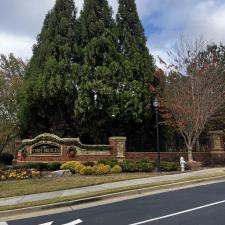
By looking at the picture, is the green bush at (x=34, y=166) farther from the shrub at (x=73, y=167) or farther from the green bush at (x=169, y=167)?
the green bush at (x=169, y=167)

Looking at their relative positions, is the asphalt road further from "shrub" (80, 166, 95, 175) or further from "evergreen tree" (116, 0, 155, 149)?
"evergreen tree" (116, 0, 155, 149)

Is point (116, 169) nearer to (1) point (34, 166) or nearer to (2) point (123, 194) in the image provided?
(1) point (34, 166)

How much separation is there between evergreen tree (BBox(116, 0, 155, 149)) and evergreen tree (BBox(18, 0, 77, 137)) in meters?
3.85

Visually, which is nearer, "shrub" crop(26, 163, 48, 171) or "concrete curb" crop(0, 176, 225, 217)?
"concrete curb" crop(0, 176, 225, 217)

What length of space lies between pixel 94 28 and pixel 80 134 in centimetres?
802

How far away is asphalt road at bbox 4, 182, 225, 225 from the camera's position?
9.01m

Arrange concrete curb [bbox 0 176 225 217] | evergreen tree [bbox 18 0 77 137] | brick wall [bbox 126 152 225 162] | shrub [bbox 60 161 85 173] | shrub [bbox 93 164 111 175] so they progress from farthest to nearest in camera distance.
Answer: evergreen tree [bbox 18 0 77 137] → brick wall [bbox 126 152 225 162] → shrub [bbox 60 161 85 173] → shrub [bbox 93 164 111 175] → concrete curb [bbox 0 176 225 217]

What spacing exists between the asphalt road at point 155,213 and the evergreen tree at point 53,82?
16.9 metres

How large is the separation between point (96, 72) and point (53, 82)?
316 cm

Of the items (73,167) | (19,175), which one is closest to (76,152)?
(73,167)

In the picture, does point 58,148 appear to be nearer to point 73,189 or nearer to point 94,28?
point 94,28

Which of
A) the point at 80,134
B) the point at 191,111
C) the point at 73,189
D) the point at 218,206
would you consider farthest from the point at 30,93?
the point at 218,206

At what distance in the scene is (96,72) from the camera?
2747 cm

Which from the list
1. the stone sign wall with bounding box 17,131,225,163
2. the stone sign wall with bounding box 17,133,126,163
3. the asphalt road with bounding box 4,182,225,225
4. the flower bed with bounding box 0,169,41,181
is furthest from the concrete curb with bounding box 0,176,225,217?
the stone sign wall with bounding box 17,133,126,163
